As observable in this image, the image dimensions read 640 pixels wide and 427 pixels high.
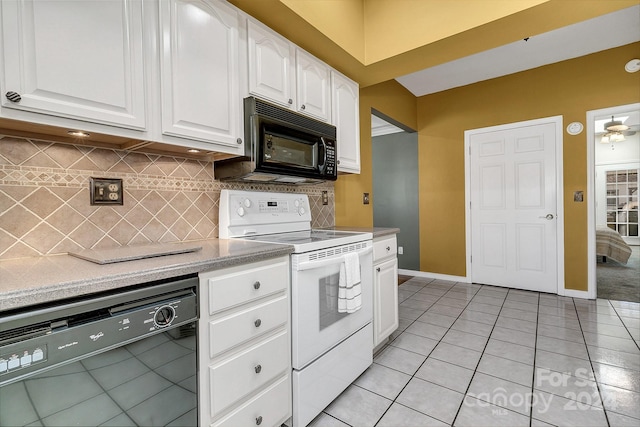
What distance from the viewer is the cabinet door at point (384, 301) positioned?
2100 millimetres

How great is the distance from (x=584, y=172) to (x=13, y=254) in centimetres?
468

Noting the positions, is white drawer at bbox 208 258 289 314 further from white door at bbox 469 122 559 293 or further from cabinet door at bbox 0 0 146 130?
white door at bbox 469 122 559 293

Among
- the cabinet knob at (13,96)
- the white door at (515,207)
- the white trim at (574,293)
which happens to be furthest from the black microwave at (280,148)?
the white trim at (574,293)

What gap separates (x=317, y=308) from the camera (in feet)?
4.99

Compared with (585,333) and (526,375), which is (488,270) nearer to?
(585,333)

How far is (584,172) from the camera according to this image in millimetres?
3283

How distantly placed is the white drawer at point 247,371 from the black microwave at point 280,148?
908 millimetres

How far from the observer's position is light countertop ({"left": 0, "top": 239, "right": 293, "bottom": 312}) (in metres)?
0.72

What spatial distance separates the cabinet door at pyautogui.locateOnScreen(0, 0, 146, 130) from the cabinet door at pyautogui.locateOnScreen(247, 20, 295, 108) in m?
0.60

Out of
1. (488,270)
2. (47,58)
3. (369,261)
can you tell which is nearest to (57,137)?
(47,58)

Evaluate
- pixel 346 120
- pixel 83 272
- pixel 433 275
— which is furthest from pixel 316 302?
pixel 433 275

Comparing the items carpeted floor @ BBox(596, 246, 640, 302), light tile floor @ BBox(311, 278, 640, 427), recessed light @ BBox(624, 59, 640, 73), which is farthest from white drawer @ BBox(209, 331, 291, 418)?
recessed light @ BBox(624, 59, 640, 73)

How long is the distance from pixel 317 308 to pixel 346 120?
1594mm

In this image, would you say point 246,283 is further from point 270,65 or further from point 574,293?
point 574,293
